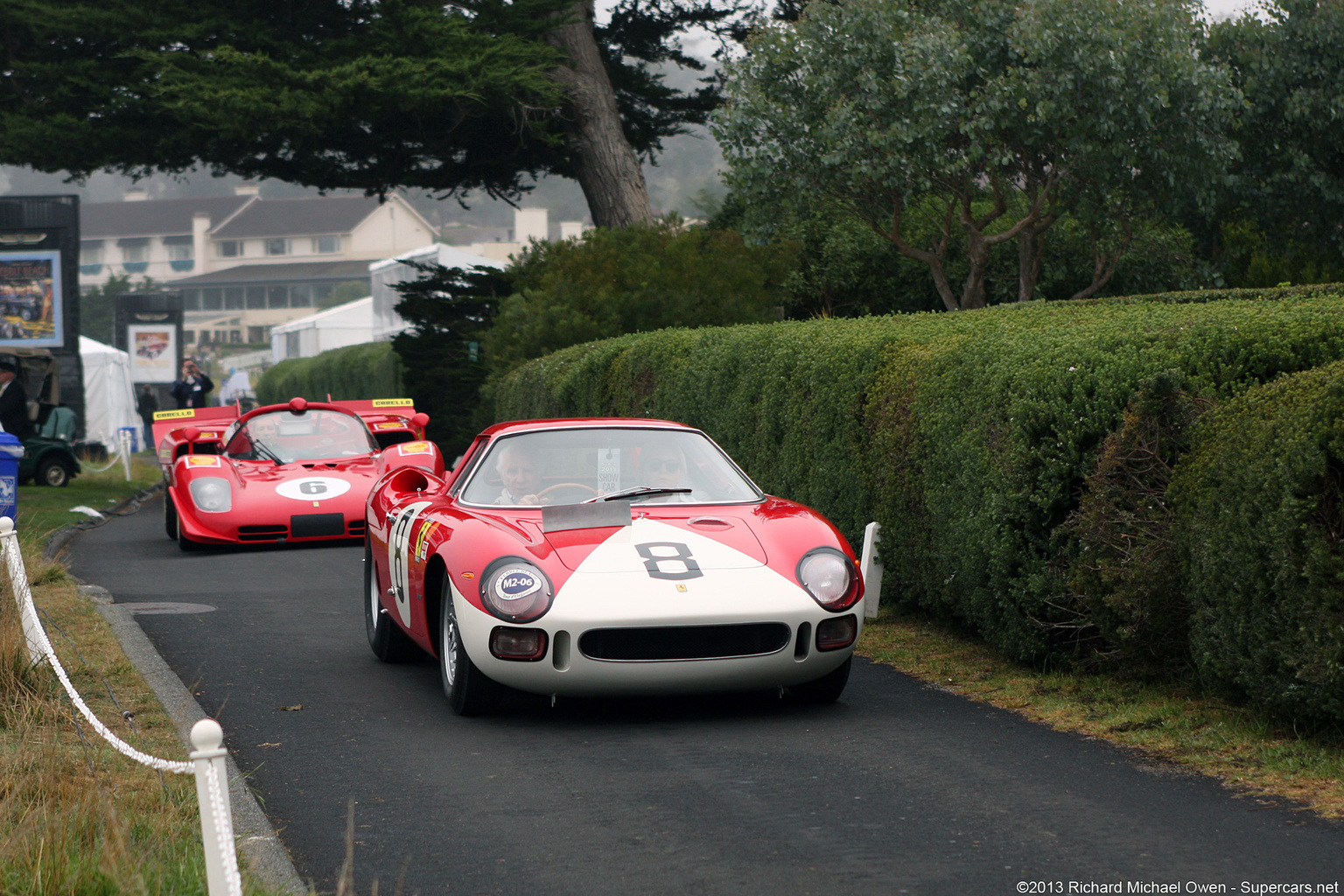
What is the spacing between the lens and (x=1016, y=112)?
19531mm

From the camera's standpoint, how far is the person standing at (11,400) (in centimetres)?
1908

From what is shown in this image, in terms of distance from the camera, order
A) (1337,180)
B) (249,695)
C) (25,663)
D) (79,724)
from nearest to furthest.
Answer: (79,724) → (25,663) → (249,695) → (1337,180)

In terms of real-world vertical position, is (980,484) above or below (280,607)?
above

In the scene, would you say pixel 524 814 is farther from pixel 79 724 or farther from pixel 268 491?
pixel 268 491

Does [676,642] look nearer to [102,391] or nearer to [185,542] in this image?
[185,542]

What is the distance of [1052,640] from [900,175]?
46.0ft

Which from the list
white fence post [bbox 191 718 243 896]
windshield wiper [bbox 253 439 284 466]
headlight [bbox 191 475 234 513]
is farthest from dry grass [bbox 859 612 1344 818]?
windshield wiper [bbox 253 439 284 466]

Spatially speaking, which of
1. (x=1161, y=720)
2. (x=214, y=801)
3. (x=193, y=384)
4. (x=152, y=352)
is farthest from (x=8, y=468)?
(x=152, y=352)

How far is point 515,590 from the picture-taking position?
6.17 m

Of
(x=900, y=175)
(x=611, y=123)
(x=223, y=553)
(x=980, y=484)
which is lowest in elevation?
(x=223, y=553)

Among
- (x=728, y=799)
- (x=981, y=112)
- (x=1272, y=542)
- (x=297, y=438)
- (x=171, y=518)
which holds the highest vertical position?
(x=981, y=112)

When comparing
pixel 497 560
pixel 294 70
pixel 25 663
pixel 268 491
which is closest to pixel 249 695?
pixel 25 663

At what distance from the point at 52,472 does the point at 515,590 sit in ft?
61.3

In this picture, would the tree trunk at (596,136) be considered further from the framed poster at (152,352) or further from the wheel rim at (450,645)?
the framed poster at (152,352)
